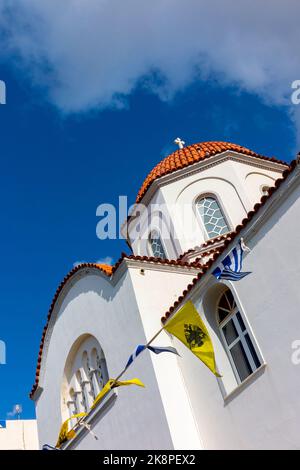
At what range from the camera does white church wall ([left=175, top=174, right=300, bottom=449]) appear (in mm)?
7102

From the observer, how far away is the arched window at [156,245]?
14.2 metres

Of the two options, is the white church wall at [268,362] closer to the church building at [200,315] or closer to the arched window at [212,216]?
the church building at [200,315]

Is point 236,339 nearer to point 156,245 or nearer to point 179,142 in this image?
point 156,245

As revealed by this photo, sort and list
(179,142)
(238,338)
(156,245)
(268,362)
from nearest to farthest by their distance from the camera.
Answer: (268,362)
(238,338)
(156,245)
(179,142)

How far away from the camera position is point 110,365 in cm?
1066

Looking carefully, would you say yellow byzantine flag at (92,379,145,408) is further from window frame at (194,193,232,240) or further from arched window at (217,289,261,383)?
window frame at (194,193,232,240)

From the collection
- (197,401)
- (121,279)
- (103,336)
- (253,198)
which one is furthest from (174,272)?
(253,198)

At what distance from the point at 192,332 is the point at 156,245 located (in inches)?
287

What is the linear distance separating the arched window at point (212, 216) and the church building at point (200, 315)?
0.03m

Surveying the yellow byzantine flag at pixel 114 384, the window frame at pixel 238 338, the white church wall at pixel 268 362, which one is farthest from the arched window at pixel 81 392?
the window frame at pixel 238 338

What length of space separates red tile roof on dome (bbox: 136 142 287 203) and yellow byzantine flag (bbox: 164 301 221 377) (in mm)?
7934

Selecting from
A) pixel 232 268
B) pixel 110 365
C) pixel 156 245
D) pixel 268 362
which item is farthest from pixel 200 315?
pixel 156 245

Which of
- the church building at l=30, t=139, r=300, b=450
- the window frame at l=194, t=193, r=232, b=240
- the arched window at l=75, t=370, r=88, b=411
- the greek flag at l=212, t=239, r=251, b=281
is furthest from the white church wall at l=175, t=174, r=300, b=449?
the window frame at l=194, t=193, r=232, b=240
